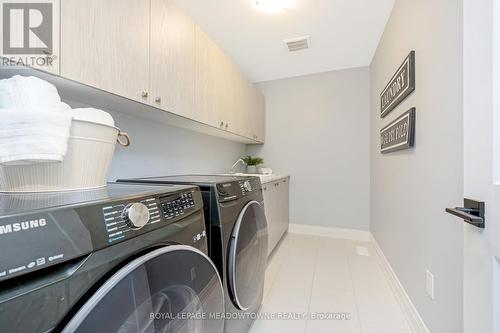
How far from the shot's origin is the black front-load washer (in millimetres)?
941

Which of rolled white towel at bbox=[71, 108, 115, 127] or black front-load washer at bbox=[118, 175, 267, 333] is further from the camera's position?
black front-load washer at bbox=[118, 175, 267, 333]

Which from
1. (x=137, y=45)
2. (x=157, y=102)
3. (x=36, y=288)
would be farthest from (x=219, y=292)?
(x=137, y=45)

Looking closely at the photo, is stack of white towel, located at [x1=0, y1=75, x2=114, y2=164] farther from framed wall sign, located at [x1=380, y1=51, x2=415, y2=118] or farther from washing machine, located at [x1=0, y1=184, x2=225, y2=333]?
framed wall sign, located at [x1=380, y1=51, x2=415, y2=118]

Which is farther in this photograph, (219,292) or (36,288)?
(219,292)

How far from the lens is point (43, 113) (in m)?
0.55

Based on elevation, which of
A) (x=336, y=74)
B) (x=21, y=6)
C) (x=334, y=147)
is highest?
(x=336, y=74)

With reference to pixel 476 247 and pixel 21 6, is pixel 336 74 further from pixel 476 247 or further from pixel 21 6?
pixel 21 6

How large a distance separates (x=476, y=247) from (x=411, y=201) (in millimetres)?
895

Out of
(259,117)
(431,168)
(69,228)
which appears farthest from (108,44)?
(259,117)

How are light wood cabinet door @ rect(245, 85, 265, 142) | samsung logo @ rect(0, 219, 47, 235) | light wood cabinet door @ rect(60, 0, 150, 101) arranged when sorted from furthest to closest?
light wood cabinet door @ rect(245, 85, 265, 142)
light wood cabinet door @ rect(60, 0, 150, 101)
samsung logo @ rect(0, 219, 47, 235)

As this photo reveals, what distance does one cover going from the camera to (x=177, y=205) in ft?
2.32

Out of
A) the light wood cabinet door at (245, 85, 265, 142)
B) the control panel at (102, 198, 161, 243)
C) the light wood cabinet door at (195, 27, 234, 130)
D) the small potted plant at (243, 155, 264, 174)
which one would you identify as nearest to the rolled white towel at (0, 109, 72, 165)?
the control panel at (102, 198, 161, 243)

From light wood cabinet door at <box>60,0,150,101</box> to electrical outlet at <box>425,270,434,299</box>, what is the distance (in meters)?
1.79

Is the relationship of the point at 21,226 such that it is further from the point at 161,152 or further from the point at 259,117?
the point at 259,117
